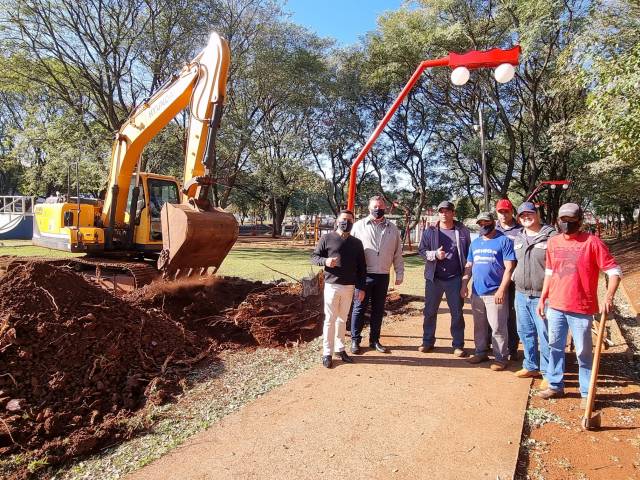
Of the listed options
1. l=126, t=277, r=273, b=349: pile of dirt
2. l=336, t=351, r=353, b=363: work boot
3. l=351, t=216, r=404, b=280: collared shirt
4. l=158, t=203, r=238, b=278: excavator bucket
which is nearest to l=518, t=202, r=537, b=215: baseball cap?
l=351, t=216, r=404, b=280: collared shirt

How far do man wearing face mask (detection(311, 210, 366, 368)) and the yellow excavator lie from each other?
253 cm

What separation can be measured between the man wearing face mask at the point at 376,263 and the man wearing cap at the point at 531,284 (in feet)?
4.51

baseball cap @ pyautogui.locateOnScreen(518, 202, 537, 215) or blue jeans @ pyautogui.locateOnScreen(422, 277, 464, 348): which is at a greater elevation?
baseball cap @ pyautogui.locateOnScreen(518, 202, 537, 215)

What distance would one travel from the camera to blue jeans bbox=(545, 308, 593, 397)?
3.84 metres

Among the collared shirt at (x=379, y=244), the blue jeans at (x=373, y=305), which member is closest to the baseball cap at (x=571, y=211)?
the collared shirt at (x=379, y=244)

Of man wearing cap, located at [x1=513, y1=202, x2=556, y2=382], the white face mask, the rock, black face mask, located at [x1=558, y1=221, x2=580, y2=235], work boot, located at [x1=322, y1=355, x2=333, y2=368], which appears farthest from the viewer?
work boot, located at [x1=322, y1=355, x2=333, y2=368]

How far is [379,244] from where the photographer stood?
540 cm

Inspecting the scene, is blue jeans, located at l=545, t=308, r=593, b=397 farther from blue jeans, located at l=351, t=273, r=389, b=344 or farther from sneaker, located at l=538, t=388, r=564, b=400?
blue jeans, located at l=351, t=273, r=389, b=344

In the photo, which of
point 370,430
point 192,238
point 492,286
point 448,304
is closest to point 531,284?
point 492,286

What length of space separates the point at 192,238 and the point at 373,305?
286 cm

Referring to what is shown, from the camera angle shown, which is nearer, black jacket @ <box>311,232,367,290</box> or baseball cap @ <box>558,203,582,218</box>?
baseball cap @ <box>558,203,582,218</box>

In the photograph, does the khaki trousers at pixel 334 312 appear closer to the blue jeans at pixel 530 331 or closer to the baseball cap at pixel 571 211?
the blue jeans at pixel 530 331

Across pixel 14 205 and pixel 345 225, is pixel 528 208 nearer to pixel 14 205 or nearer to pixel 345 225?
pixel 345 225

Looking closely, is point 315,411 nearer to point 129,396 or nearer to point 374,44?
point 129,396
